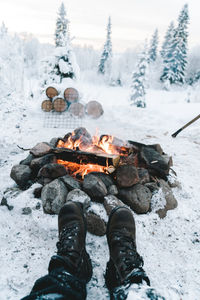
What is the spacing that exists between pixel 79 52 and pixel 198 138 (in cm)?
6880

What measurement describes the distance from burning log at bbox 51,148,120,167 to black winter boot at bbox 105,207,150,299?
0.74m

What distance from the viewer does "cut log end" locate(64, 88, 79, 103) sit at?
8227 millimetres

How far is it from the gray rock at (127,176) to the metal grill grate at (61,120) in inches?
187

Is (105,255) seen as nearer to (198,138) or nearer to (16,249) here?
(16,249)

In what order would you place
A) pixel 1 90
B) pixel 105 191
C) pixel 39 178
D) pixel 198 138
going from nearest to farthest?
pixel 105 191
pixel 39 178
pixel 198 138
pixel 1 90

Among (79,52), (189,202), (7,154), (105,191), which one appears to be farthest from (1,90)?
(79,52)

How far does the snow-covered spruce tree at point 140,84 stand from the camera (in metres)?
21.6

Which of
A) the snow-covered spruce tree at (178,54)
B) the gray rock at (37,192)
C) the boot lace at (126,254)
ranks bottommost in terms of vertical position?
the boot lace at (126,254)

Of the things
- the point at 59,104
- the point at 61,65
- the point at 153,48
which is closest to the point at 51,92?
the point at 59,104

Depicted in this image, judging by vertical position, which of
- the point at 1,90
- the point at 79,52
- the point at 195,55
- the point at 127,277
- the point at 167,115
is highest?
the point at 79,52

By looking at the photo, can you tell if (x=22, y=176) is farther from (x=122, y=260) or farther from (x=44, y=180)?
(x=122, y=260)

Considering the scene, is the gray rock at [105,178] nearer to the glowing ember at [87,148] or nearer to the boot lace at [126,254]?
the glowing ember at [87,148]

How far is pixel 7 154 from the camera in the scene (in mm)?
4426

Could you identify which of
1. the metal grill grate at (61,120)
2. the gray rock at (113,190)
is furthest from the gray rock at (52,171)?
the metal grill grate at (61,120)
